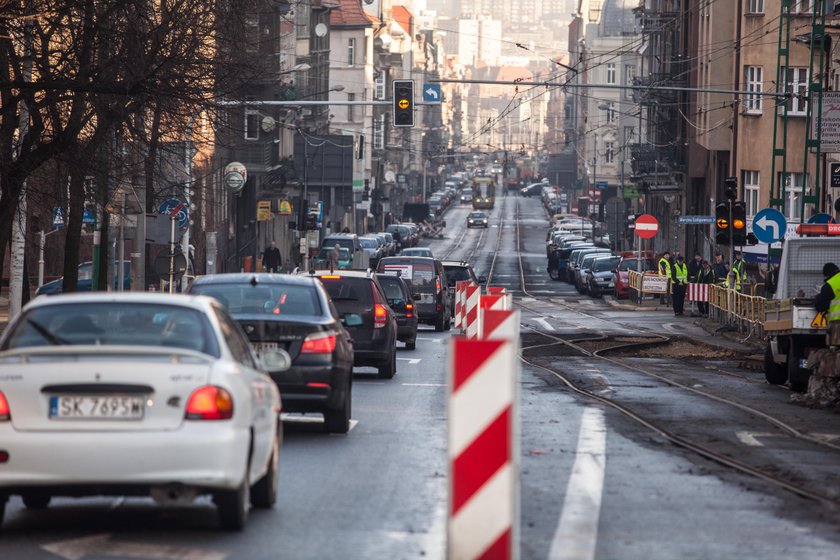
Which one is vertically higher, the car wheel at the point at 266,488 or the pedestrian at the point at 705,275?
the car wheel at the point at 266,488

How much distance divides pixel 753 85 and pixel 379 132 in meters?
74.7

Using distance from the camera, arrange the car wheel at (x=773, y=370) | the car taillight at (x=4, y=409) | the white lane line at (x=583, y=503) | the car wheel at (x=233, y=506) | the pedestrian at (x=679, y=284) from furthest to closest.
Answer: the pedestrian at (x=679, y=284)
the car wheel at (x=773, y=370)
the car wheel at (x=233, y=506)
the white lane line at (x=583, y=503)
the car taillight at (x=4, y=409)

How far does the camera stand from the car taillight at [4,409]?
356 inches

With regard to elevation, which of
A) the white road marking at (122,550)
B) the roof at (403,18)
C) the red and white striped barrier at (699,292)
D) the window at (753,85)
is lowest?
the red and white striped barrier at (699,292)

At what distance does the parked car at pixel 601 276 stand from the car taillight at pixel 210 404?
54.2 m

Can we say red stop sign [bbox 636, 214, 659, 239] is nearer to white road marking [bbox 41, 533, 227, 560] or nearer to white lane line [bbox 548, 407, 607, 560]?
white lane line [bbox 548, 407, 607, 560]

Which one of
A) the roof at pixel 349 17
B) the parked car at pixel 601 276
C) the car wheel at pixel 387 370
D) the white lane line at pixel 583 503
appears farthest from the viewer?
the roof at pixel 349 17

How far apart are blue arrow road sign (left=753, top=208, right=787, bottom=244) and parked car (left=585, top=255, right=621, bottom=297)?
2742cm

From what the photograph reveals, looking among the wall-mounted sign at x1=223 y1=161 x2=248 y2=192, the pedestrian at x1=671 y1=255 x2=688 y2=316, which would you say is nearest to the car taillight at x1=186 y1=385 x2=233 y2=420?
the pedestrian at x1=671 y1=255 x2=688 y2=316

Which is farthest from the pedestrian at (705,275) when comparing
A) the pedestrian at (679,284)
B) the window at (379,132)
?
the window at (379,132)

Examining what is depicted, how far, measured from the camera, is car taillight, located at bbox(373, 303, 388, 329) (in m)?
23.3

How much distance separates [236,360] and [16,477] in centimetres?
146

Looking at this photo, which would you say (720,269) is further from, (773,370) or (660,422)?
(660,422)

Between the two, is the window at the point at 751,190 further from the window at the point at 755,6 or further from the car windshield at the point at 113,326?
the car windshield at the point at 113,326
